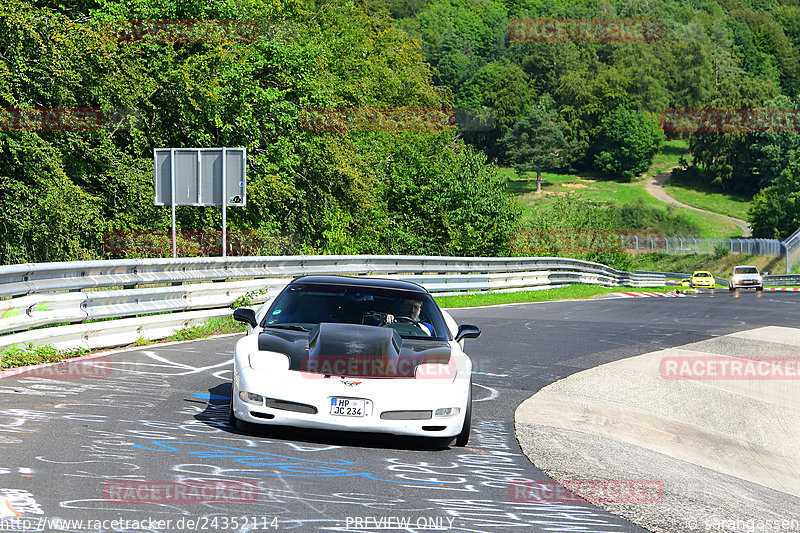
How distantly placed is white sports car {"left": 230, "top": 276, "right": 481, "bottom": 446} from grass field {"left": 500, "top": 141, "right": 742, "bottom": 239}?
4768 inches

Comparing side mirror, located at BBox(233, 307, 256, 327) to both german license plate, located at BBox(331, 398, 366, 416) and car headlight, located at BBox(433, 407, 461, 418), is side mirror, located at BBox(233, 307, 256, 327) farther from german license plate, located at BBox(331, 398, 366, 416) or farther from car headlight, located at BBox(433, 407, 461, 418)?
car headlight, located at BBox(433, 407, 461, 418)

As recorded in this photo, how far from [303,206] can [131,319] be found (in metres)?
19.4

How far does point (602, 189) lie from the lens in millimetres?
154875

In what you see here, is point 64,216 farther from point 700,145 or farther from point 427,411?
point 700,145

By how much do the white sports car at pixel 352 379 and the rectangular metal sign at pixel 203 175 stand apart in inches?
403

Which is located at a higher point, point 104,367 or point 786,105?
point 786,105

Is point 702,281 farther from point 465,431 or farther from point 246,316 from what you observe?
point 465,431

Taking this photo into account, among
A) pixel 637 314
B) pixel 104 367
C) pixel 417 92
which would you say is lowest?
pixel 637 314

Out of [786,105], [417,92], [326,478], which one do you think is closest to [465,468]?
[326,478]

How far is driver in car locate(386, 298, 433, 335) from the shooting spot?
8203mm

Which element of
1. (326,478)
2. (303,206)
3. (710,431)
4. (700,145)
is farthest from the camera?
(700,145)

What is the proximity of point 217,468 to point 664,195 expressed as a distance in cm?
15117

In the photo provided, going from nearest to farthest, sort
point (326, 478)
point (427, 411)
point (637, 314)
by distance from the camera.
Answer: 1. point (326, 478)
2. point (427, 411)
3. point (637, 314)

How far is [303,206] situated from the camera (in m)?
31.5
